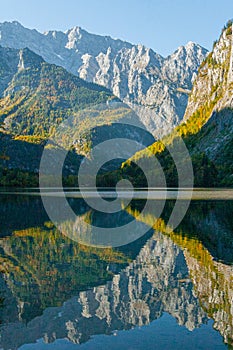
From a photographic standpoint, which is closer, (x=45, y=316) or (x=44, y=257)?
(x=45, y=316)

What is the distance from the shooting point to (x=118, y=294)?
Answer: 79.7 ft

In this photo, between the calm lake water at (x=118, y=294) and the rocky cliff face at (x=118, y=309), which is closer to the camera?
the calm lake water at (x=118, y=294)

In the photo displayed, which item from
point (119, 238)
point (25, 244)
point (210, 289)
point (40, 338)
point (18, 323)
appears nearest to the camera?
point (40, 338)

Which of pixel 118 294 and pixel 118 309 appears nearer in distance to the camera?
pixel 118 309

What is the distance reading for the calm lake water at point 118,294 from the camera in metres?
18.2

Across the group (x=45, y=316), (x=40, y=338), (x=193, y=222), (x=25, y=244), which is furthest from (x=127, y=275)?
(x=193, y=222)

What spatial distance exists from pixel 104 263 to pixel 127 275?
155 inches

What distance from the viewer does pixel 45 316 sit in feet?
67.4

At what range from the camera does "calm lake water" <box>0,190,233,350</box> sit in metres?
18.2

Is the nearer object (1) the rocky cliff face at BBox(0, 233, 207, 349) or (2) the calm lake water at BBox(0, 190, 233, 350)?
(2) the calm lake water at BBox(0, 190, 233, 350)

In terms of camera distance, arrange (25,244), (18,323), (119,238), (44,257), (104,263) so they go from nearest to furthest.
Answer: (18,323)
(104,263)
(44,257)
(25,244)
(119,238)

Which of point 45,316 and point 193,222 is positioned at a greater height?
point 193,222

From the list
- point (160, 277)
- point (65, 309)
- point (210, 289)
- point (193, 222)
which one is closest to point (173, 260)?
point (160, 277)

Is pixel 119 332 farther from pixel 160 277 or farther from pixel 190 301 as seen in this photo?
pixel 160 277
